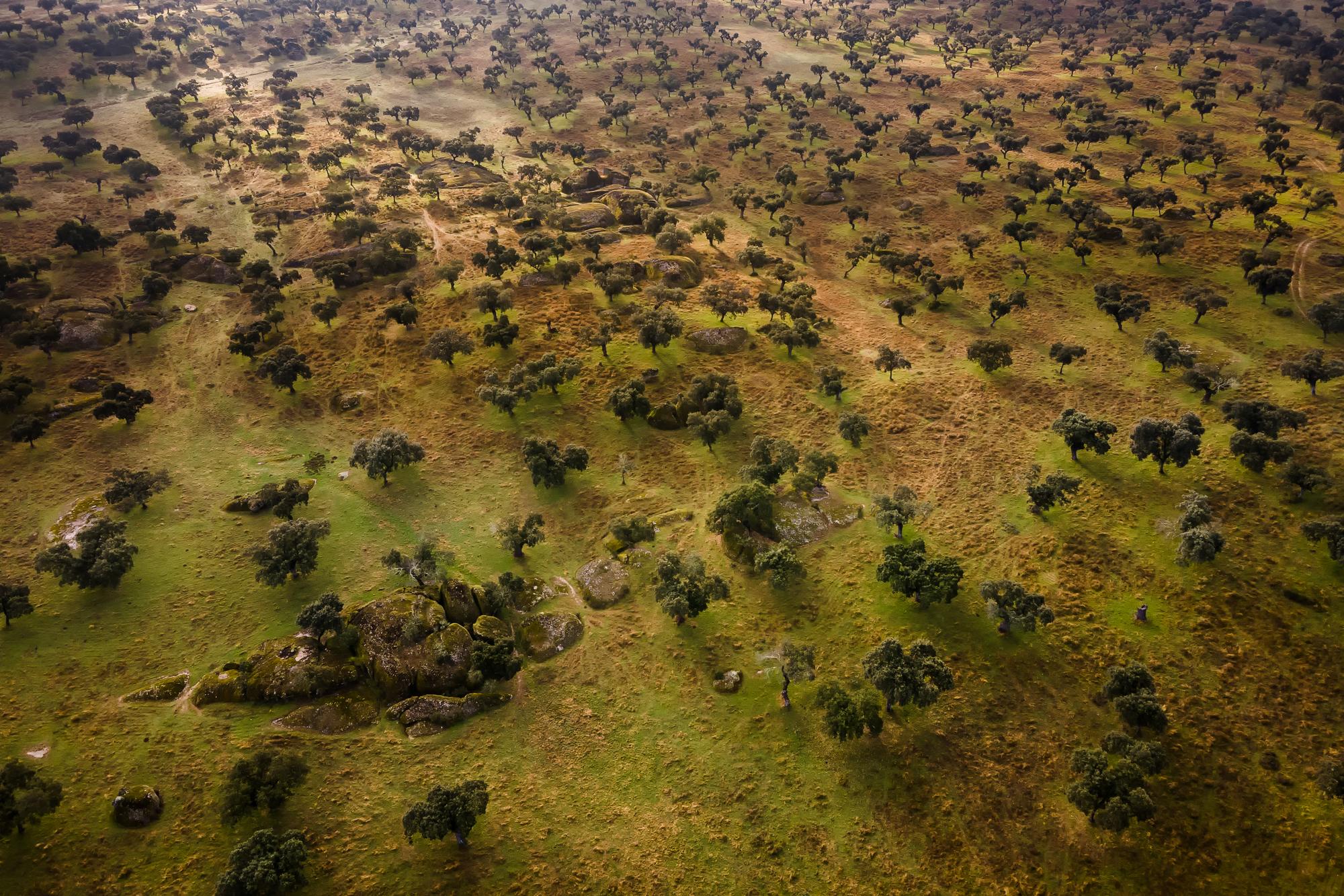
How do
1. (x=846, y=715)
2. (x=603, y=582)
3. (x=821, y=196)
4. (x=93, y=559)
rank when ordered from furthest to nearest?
1. (x=821, y=196)
2. (x=603, y=582)
3. (x=93, y=559)
4. (x=846, y=715)

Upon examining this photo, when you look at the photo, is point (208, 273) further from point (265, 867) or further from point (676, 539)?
point (265, 867)

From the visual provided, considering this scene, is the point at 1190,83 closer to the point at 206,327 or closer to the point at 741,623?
the point at 741,623

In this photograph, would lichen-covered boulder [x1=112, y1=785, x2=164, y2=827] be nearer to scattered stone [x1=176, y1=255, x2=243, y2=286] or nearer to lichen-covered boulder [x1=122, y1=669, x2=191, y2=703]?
lichen-covered boulder [x1=122, y1=669, x2=191, y2=703]

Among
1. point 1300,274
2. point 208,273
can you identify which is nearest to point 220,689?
point 208,273

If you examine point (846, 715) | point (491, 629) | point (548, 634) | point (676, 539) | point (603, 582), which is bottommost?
point (548, 634)

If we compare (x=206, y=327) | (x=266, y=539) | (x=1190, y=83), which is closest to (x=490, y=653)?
(x=266, y=539)

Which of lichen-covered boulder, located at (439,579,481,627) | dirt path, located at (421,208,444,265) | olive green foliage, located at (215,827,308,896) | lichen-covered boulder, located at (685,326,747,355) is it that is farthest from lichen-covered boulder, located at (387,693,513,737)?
dirt path, located at (421,208,444,265)
